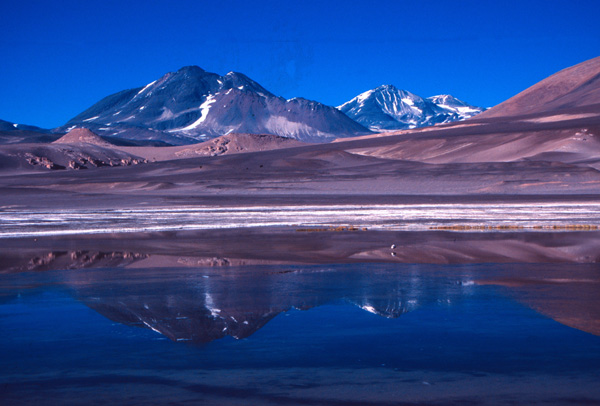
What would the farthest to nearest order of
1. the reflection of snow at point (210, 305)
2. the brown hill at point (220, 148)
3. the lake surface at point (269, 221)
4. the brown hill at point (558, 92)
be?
the brown hill at point (558, 92) → the brown hill at point (220, 148) → the lake surface at point (269, 221) → the reflection of snow at point (210, 305)

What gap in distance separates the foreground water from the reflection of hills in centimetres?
3

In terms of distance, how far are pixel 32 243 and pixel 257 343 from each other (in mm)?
11925

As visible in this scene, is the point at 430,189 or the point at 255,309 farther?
the point at 430,189

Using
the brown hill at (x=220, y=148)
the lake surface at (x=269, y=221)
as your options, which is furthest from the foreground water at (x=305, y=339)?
the brown hill at (x=220, y=148)

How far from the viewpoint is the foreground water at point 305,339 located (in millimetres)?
5285

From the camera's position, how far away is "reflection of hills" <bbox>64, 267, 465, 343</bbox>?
754cm

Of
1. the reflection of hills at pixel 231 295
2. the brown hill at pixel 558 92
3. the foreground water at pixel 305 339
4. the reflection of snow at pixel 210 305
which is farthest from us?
the brown hill at pixel 558 92

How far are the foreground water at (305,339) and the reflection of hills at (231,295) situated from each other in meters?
0.03

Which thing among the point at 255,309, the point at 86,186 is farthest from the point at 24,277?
the point at 86,186

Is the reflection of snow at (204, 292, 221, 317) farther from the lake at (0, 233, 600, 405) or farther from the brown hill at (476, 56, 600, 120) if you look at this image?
the brown hill at (476, 56, 600, 120)

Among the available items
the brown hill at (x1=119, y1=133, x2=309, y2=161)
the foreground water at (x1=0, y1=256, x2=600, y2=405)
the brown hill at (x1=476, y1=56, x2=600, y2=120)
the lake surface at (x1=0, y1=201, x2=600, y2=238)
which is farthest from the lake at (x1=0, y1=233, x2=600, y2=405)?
the brown hill at (x1=476, y1=56, x2=600, y2=120)

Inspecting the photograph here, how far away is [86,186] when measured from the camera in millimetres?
56344

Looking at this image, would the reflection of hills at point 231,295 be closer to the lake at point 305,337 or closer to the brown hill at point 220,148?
the lake at point 305,337

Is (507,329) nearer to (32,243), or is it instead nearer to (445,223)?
(32,243)
